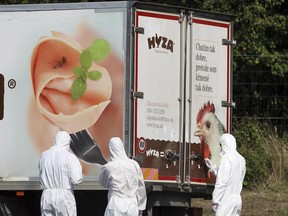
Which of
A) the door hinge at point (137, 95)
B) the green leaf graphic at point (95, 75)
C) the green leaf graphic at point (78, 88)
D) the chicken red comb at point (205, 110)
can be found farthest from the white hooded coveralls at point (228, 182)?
the green leaf graphic at point (78, 88)

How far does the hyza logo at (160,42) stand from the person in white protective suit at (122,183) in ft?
4.68

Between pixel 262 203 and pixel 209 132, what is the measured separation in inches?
206

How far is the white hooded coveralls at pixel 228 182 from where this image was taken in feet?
49.7

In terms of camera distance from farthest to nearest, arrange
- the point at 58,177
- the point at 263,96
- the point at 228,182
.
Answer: the point at 263,96 → the point at 228,182 → the point at 58,177

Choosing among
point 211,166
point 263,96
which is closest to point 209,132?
point 211,166

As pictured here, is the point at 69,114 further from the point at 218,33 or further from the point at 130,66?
the point at 218,33

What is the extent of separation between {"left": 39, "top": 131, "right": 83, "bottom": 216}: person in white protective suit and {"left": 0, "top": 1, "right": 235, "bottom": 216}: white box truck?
308 millimetres

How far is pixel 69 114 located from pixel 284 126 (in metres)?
8.52

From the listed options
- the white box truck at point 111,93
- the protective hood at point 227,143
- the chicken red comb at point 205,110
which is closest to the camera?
the white box truck at point 111,93

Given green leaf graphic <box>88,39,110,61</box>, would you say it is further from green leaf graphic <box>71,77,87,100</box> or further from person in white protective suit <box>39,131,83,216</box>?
person in white protective suit <box>39,131,83,216</box>

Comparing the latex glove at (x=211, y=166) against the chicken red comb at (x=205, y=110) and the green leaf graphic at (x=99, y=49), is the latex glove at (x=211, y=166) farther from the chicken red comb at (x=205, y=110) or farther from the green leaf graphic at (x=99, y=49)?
the green leaf graphic at (x=99, y=49)

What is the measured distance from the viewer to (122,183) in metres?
14.5

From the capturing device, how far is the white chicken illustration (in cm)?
1562

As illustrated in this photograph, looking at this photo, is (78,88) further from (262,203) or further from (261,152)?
(261,152)
